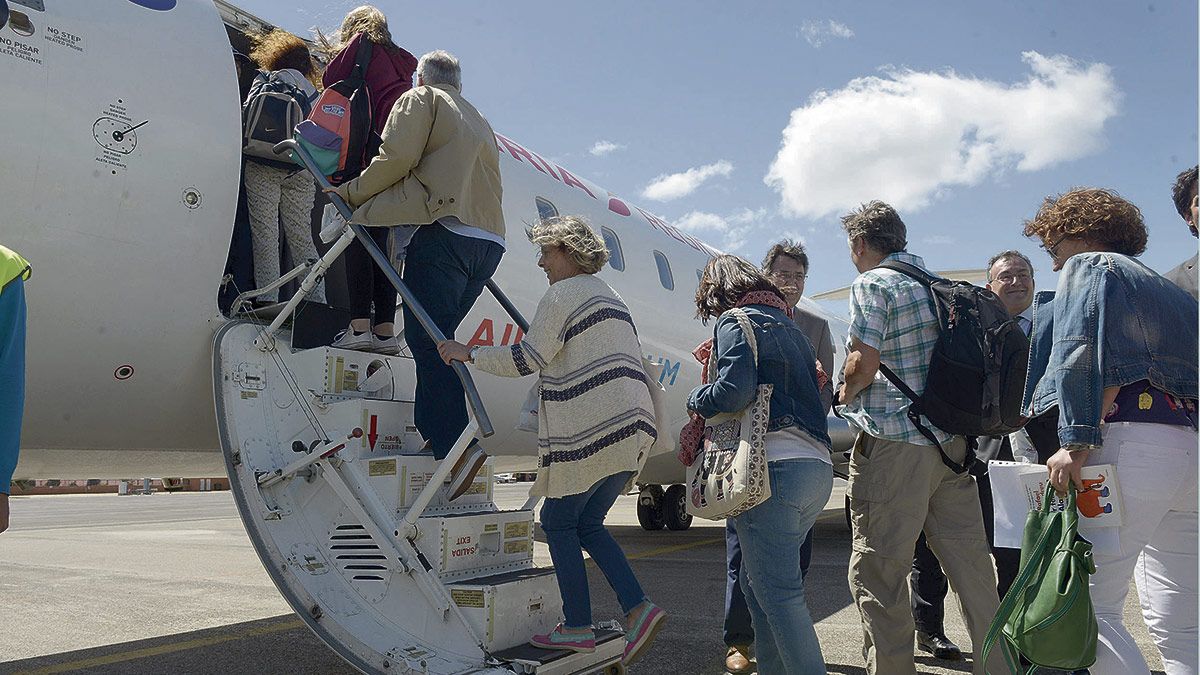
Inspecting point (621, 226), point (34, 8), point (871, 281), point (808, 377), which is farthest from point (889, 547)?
point (621, 226)

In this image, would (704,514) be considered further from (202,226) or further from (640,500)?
(640,500)

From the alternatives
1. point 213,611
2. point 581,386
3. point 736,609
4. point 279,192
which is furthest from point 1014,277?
point 213,611

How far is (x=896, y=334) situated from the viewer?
3.26 meters

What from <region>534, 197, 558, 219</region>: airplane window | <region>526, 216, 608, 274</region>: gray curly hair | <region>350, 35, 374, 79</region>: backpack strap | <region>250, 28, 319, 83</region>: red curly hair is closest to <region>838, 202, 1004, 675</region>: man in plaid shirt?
<region>526, 216, 608, 274</region>: gray curly hair

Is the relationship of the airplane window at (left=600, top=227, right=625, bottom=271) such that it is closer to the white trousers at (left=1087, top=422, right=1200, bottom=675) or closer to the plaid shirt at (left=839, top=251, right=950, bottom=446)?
the plaid shirt at (left=839, top=251, right=950, bottom=446)

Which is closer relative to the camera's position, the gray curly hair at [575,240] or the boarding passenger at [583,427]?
the boarding passenger at [583,427]

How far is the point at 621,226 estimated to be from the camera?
25.6ft

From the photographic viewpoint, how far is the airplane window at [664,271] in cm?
818

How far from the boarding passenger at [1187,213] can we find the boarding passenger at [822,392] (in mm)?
1242

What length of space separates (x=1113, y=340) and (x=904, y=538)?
99cm

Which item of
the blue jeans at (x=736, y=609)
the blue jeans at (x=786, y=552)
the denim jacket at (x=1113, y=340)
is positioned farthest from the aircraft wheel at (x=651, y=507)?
the denim jacket at (x=1113, y=340)

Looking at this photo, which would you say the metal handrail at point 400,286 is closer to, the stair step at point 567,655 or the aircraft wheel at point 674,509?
the stair step at point 567,655

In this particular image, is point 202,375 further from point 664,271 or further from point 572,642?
point 664,271

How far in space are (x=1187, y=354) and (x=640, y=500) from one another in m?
10.5
